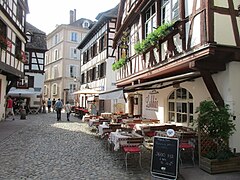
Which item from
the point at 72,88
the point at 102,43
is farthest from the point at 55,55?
the point at 102,43

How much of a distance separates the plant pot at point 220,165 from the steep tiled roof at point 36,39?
26071 millimetres

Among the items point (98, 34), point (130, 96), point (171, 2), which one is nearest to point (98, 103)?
point (98, 34)

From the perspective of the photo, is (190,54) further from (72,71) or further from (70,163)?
(72,71)

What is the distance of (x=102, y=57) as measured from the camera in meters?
22.6

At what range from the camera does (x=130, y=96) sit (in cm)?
1581

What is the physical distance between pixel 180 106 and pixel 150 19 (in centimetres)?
377

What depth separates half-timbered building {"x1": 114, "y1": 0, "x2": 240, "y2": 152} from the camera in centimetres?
618

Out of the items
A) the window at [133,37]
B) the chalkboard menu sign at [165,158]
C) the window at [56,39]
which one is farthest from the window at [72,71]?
the chalkboard menu sign at [165,158]

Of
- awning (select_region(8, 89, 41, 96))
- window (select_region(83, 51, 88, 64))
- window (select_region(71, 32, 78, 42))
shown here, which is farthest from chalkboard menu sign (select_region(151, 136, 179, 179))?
window (select_region(71, 32, 78, 42))

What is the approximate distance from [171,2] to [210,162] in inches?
203

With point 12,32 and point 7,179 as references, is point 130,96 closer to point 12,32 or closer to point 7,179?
point 12,32

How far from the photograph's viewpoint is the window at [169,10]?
8.04 m

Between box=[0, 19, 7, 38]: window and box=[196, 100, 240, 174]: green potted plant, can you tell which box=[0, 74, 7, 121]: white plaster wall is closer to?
box=[0, 19, 7, 38]: window

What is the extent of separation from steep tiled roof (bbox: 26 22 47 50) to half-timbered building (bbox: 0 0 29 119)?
8650 mm
